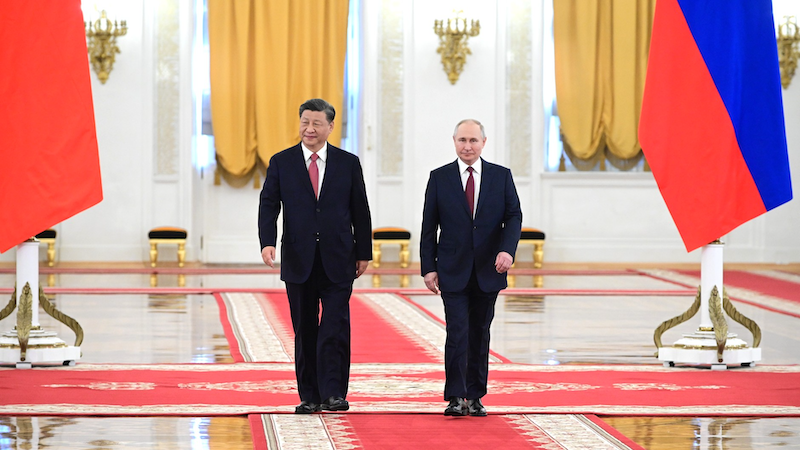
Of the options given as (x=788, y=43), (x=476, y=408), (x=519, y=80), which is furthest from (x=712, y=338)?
(x=788, y=43)

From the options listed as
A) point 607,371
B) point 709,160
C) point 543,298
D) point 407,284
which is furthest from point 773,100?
point 407,284

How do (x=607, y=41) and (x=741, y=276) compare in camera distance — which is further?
(x=607, y=41)

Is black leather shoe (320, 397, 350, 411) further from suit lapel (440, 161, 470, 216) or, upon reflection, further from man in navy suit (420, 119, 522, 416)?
suit lapel (440, 161, 470, 216)

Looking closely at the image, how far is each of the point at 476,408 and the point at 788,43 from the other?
35.6 feet

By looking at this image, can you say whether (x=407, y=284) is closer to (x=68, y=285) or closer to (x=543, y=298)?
(x=543, y=298)

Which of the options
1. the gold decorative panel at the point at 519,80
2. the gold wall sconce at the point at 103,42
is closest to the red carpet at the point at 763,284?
the gold decorative panel at the point at 519,80

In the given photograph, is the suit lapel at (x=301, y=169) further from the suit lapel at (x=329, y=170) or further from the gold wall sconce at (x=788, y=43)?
the gold wall sconce at (x=788, y=43)

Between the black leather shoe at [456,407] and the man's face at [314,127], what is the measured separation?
117cm

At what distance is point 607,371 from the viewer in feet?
18.5

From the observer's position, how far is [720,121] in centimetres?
570

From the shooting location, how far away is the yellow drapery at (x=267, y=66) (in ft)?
43.6

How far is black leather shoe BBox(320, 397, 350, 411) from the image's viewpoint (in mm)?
4371

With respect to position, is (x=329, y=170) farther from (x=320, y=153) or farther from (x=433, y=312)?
(x=433, y=312)

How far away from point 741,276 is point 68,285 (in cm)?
717
